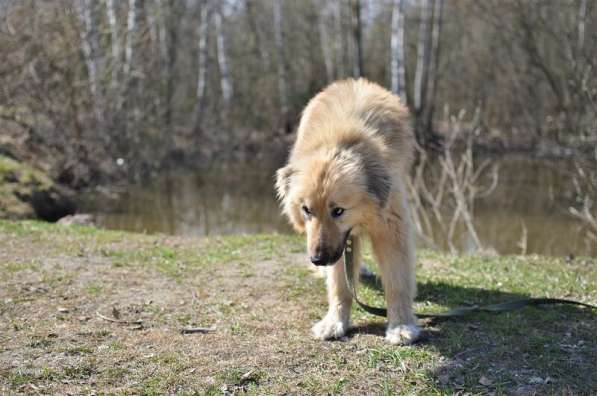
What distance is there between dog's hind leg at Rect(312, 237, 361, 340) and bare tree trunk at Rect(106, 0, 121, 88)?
11.7 meters

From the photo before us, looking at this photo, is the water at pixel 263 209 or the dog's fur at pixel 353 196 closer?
the dog's fur at pixel 353 196

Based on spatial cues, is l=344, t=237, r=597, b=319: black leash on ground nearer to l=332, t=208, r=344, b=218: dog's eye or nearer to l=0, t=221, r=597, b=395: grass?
l=0, t=221, r=597, b=395: grass

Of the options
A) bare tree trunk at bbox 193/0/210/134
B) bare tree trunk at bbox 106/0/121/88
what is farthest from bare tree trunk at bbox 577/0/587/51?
bare tree trunk at bbox 193/0/210/134

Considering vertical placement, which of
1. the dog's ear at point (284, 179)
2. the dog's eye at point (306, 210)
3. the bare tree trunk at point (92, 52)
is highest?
the bare tree trunk at point (92, 52)

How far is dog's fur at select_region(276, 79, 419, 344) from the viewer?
4234mm

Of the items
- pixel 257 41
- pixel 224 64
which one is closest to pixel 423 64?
pixel 224 64

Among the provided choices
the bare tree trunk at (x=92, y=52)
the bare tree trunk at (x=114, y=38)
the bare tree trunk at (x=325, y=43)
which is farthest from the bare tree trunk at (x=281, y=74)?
the bare tree trunk at (x=92, y=52)

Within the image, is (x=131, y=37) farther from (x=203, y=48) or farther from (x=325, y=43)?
(x=325, y=43)

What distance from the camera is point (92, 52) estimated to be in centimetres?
1454

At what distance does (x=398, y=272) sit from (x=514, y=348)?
95 cm

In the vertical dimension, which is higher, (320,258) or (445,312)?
(320,258)

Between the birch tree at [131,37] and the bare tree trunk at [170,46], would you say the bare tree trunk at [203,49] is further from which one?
the birch tree at [131,37]

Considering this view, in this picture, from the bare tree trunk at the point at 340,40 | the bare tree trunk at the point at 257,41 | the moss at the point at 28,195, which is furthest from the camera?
the bare tree trunk at the point at 257,41

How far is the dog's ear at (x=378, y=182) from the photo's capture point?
438cm
